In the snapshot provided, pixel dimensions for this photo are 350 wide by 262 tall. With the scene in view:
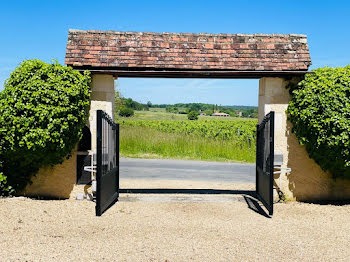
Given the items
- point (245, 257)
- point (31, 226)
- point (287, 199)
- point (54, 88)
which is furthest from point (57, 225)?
point (287, 199)

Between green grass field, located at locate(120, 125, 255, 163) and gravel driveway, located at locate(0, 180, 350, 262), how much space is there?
9269 mm

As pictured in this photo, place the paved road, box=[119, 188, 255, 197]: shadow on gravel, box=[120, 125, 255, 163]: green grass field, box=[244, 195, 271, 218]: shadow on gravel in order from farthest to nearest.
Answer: box=[120, 125, 255, 163]: green grass field < the paved road < box=[119, 188, 255, 197]: shadow on gravel < box=[244, 195, 271, 218]: shadow on gravel

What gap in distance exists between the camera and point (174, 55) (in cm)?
905

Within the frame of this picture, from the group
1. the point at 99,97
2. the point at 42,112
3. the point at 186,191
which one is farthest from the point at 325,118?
the point at 42,112

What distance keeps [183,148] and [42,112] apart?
38.2 ft

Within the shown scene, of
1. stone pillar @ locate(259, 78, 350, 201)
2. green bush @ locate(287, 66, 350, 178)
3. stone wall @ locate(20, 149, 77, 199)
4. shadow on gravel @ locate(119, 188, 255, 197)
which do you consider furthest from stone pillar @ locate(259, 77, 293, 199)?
stone wall @ locate(20, 149, 77, 199)

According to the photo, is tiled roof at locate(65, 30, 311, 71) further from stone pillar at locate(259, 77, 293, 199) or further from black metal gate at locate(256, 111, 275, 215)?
black metal gate at locate(256, 111, 275, 215)

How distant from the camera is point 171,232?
22.1ft

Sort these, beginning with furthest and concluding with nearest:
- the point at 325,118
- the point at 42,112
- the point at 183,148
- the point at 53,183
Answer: the point at 183,148, the point at 53,183, the point at 325,118, the point at 42,112

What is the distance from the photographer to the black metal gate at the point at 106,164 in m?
7.27

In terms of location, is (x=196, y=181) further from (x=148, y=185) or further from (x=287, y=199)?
(x=287, y=199)

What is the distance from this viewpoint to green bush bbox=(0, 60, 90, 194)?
790 cm

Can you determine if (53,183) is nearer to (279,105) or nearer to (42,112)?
(42,112)

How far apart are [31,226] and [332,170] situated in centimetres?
637
